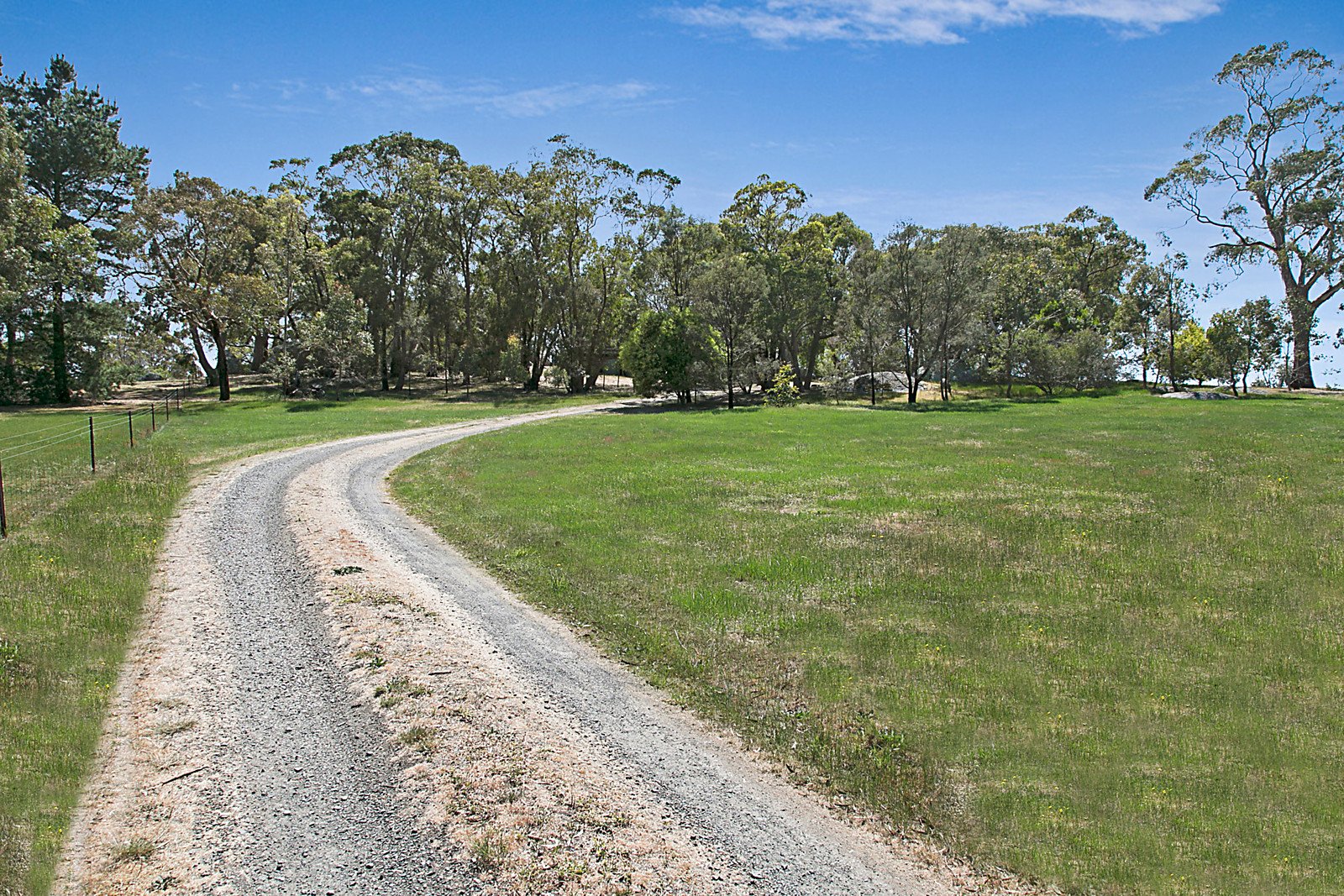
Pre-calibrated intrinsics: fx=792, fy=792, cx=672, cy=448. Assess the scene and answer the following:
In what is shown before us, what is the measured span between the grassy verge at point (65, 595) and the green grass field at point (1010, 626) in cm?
652

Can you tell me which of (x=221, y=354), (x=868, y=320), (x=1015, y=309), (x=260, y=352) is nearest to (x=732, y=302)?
(x=868, y=320)

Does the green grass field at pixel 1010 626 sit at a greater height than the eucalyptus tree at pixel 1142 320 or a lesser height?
lesser

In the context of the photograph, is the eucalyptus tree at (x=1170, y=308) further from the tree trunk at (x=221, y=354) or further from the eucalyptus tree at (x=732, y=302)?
the tree trunk at (x=221, y=354)

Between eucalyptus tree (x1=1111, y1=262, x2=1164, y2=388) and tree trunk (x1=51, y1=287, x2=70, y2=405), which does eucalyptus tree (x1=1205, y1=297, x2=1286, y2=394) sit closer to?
eucalyptus tree (x1=1111, y1=262, x2=1164, y2=388)

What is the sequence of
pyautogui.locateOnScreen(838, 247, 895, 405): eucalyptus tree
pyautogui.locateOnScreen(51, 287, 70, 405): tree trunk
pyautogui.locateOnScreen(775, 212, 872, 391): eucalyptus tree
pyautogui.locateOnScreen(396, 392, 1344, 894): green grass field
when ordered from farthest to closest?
pyautogui.locateOnScreen(775, 212, 872, 391): eucalyptus tree
pyautogui.locateOnScreen(838, 247, 895, 405): eucalyptus tree
pyautogui.locateOnScreen(51, 287, 70, 405): tree trunk
pyautogui.locateOnScreen(396, 392, 1344, 894): green grass field

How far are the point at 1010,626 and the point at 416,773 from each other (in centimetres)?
920

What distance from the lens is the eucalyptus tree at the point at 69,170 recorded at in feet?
191

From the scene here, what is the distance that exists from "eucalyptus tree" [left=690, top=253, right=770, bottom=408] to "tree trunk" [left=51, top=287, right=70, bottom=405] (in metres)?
46.2

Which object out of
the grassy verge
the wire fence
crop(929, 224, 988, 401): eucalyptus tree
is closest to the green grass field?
the grassy verge

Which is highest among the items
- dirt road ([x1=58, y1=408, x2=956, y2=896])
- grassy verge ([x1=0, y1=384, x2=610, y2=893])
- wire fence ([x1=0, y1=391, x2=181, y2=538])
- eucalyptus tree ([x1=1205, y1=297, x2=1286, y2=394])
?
eucalyptus tree ([x1=1205, y1=297, x2=1286, y2=394])

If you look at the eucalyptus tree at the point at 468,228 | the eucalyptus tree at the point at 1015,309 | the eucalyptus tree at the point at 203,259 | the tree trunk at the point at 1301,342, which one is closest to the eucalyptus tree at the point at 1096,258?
the eucalyptus tree at the point at 1015,309

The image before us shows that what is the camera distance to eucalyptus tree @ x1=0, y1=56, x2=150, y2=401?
58219 mm

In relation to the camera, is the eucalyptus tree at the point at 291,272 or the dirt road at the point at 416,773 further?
the eucalyptus tree at the point at 291,272

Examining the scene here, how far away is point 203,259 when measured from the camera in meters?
61.8
